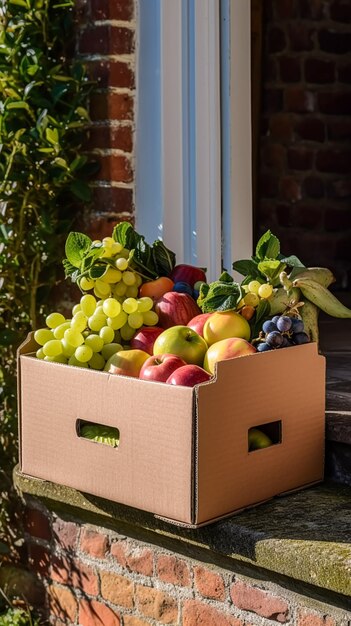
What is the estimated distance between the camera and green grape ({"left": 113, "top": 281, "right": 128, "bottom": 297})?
241 centimetres

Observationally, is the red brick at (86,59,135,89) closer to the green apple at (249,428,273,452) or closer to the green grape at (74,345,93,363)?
the green grape at (74,345,93,363)

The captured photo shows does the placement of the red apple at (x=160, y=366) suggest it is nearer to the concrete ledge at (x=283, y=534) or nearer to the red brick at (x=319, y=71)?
the concrete ledge at (x=283, y=534)

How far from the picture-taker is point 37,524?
10.1 ft

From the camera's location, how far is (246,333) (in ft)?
7.36

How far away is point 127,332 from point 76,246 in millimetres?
259

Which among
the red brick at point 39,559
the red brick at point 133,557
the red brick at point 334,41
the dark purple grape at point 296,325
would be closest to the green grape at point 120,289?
the dark purple grape at point 296,325

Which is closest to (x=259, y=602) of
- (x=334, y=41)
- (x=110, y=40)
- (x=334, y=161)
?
(x=110, y=40)

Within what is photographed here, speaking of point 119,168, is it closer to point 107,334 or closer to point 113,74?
point 113,74

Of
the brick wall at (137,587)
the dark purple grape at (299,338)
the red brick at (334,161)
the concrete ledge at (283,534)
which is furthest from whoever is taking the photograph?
the red brick at (334,161)

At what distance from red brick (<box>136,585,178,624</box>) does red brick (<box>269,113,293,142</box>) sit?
2.96 m

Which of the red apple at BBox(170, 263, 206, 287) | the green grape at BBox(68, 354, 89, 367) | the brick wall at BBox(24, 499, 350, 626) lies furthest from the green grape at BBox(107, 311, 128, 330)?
the brick wall at BBox(24, 499, 350, 626)

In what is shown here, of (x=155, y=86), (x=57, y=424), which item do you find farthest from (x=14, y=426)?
(x=155, y=86)

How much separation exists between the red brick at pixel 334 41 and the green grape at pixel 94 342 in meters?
3.12

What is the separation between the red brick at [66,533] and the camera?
9.27ft
